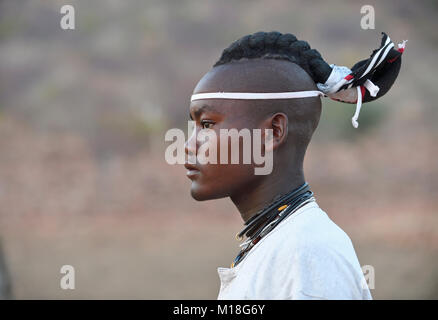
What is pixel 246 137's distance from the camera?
234 centimetres

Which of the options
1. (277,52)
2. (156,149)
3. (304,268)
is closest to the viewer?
(304,268)

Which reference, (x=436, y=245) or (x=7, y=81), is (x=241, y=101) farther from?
(x=7, y=81)

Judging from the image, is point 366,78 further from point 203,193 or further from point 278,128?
point 203,193

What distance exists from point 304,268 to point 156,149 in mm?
13445

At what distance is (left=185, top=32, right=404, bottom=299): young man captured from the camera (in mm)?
2236

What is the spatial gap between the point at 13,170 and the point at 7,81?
11.2ft

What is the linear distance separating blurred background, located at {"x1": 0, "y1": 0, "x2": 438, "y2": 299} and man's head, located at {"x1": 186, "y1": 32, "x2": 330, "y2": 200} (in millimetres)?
7519

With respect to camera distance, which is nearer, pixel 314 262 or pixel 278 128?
pixel 314 262

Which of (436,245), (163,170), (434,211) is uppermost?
(163,170)

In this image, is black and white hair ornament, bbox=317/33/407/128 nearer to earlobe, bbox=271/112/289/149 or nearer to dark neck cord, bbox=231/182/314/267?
earlobe, bbox=271/112/289/149

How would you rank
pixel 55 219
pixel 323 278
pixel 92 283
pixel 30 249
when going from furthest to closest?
pixel 55 219, pixel 30 249, pixel 92 283, pixel 323 278

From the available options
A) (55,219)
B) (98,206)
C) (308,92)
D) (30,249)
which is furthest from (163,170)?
(308,92)

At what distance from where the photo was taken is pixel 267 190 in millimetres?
2389

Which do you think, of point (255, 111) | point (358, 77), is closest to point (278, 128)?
point (255, 111)
